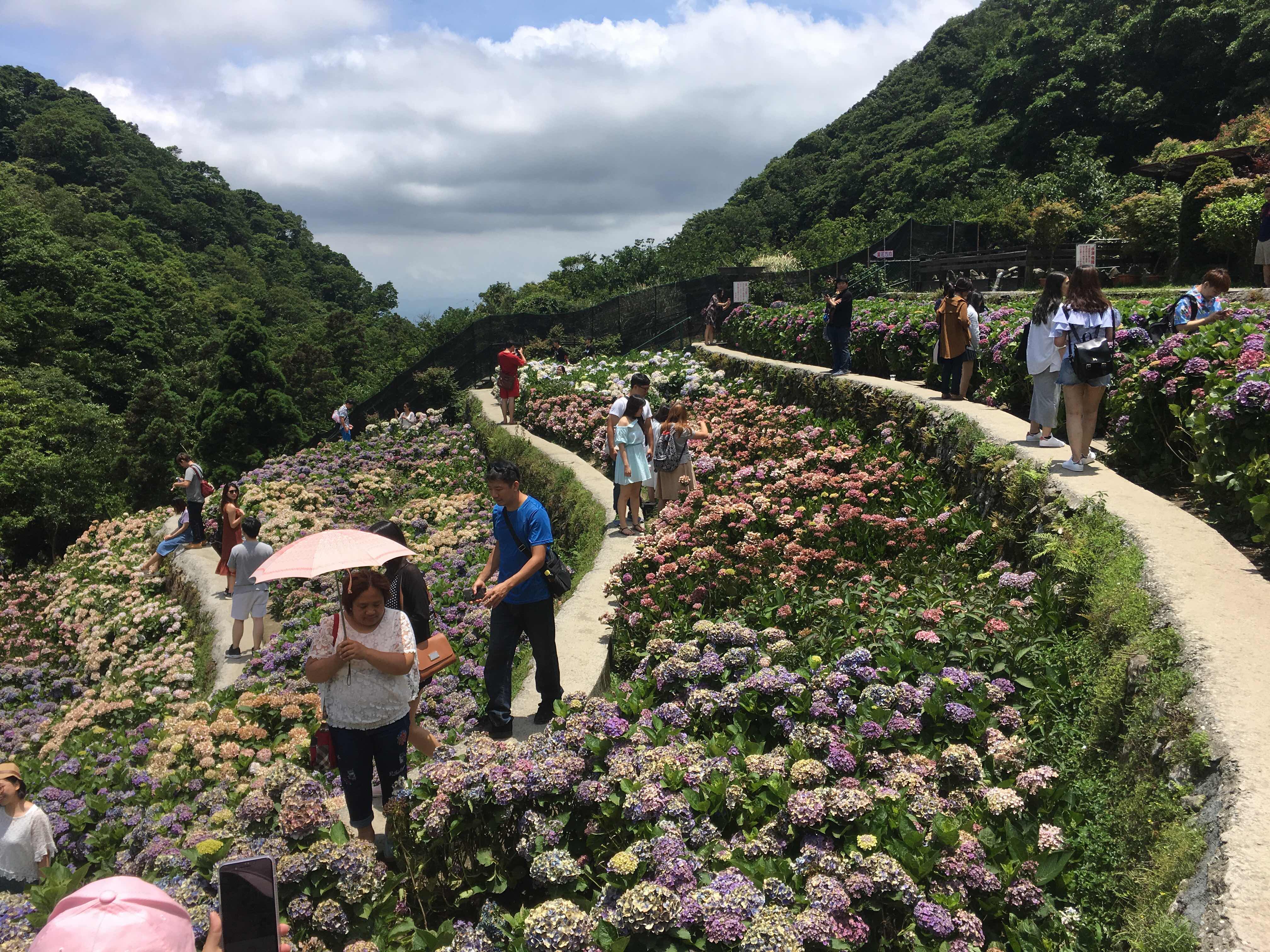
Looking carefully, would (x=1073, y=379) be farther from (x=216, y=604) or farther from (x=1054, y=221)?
(x=1054, y=221)

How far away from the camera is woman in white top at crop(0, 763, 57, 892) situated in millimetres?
3977

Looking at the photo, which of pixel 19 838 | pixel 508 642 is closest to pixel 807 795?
pixel 508 642

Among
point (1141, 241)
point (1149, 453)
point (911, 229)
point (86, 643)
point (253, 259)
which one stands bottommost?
point (86, 643)

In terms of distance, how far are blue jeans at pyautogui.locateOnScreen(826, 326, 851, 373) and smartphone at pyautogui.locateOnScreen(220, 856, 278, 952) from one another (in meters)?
9.51

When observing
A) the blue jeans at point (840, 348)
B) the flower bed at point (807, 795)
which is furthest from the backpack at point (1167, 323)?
the blue jeans at point (840, 348)

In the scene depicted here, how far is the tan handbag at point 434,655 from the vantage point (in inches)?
171

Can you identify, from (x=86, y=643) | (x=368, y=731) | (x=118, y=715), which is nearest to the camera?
(x=368, y=731)

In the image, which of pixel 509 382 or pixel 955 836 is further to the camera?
pixel 509 382

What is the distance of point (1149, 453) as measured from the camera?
6.00 m

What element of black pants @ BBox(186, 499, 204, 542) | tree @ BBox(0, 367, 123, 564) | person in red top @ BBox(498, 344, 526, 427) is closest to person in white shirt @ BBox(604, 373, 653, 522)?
person in red top @ BBox(498, 344, 526, 427)

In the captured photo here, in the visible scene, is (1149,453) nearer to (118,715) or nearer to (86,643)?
(118,715)

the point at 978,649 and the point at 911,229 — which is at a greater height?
the point at 911,229

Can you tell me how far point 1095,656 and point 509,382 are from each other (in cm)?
1225

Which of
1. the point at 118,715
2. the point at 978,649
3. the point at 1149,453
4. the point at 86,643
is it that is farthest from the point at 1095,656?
the point at 86,643
